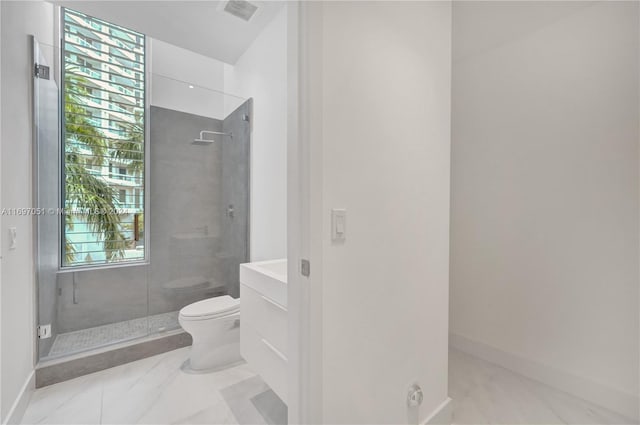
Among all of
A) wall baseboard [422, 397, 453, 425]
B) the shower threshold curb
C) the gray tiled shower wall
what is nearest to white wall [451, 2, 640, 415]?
wall baseboard [422, 397, 453, 425]

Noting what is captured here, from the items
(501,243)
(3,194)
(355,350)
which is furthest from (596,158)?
(3,194)

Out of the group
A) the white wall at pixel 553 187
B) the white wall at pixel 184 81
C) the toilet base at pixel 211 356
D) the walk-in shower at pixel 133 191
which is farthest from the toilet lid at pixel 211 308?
the white wall at pixel 553 187

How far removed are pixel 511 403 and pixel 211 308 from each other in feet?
6.75

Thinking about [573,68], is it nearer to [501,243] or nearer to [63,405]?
[501,243]

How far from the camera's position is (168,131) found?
8.66 feet

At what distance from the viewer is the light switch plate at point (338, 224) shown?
979 millimetres

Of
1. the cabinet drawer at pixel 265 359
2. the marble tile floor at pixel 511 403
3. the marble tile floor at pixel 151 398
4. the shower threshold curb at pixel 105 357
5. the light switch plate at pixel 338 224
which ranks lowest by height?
the marble tile floor at pixel 511 403

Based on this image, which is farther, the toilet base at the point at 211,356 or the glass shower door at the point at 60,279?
the toilet base at the point at 211,356

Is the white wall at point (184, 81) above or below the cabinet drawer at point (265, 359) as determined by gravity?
above

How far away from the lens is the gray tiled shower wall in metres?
2.49

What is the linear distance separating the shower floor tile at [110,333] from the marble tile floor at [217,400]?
246mm

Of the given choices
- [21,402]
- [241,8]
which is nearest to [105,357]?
[21,402]

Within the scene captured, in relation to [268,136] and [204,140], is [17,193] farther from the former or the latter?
[268,136]

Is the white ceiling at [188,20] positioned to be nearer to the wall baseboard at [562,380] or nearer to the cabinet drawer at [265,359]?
the cabinet drawer at [265,359]
